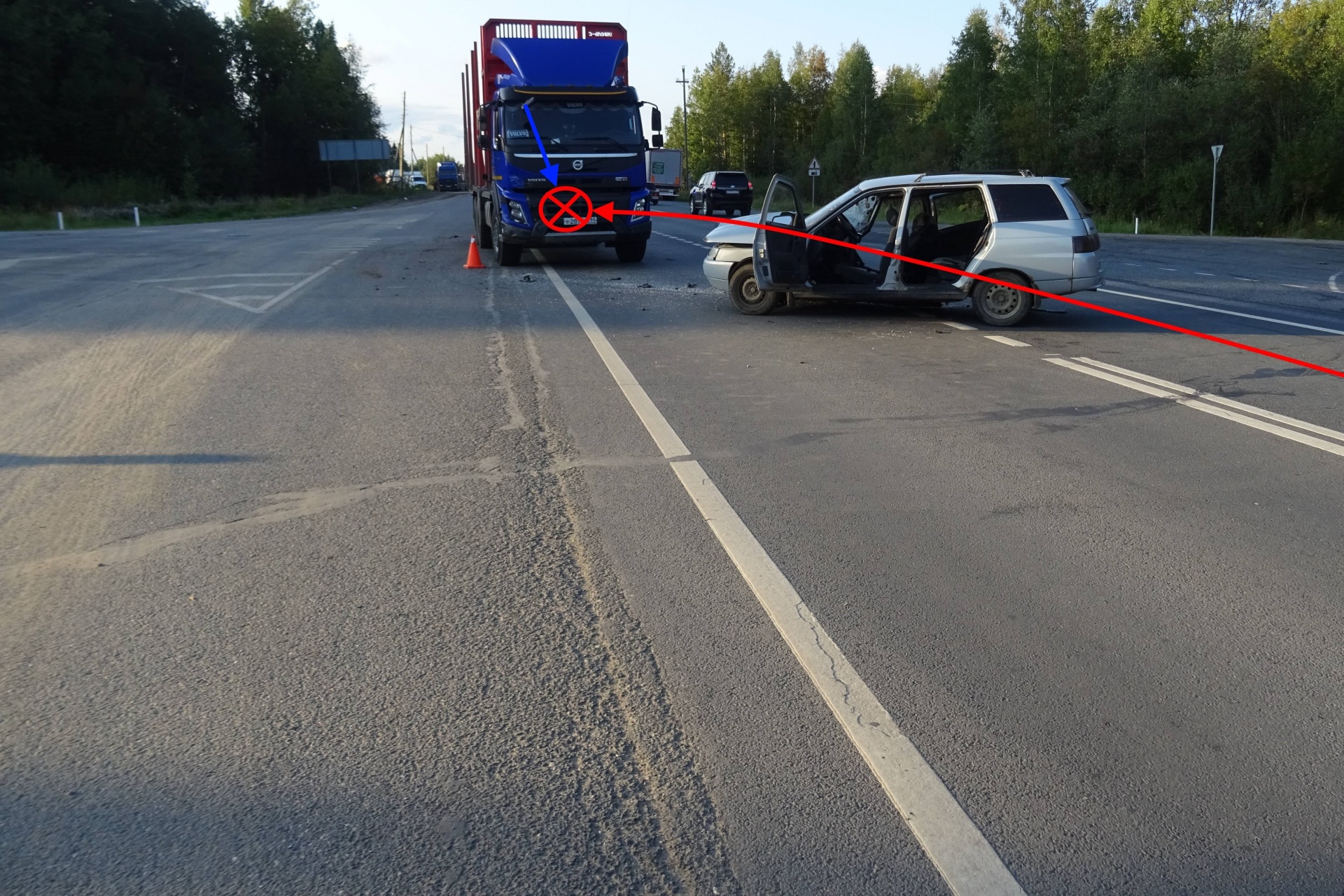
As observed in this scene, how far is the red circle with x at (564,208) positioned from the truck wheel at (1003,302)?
8382 millimetres

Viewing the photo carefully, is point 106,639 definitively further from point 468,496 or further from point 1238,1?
point 1238,1

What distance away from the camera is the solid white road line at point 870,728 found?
2.98m

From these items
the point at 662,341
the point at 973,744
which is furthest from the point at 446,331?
the point at 973,744

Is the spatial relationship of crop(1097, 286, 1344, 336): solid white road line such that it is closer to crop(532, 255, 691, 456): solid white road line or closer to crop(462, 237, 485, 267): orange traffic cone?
crop(532, 255, 691, 456): solid white road line

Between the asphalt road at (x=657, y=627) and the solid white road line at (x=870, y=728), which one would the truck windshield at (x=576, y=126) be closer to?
the asphalt road at (x=657, y=627)

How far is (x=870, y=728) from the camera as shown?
3.68m

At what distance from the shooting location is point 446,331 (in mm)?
12297

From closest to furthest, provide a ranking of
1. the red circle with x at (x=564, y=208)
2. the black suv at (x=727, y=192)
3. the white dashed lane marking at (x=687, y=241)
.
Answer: the red circle with x at (x=564, y=208) < the white dashed lane marking at (x=687, y=241) < the black suv at (x=727, y=192)

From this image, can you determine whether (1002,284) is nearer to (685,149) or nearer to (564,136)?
(564,136)

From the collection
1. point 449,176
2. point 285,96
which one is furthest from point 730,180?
point 449,176

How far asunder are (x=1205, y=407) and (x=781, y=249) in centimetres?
546

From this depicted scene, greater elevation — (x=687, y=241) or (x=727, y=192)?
(x=727, y=192)

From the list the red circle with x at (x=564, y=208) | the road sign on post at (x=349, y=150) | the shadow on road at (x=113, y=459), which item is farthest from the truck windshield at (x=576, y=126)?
the road sign on post at (x=349, y=150)

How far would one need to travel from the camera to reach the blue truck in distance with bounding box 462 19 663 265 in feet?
61.4
